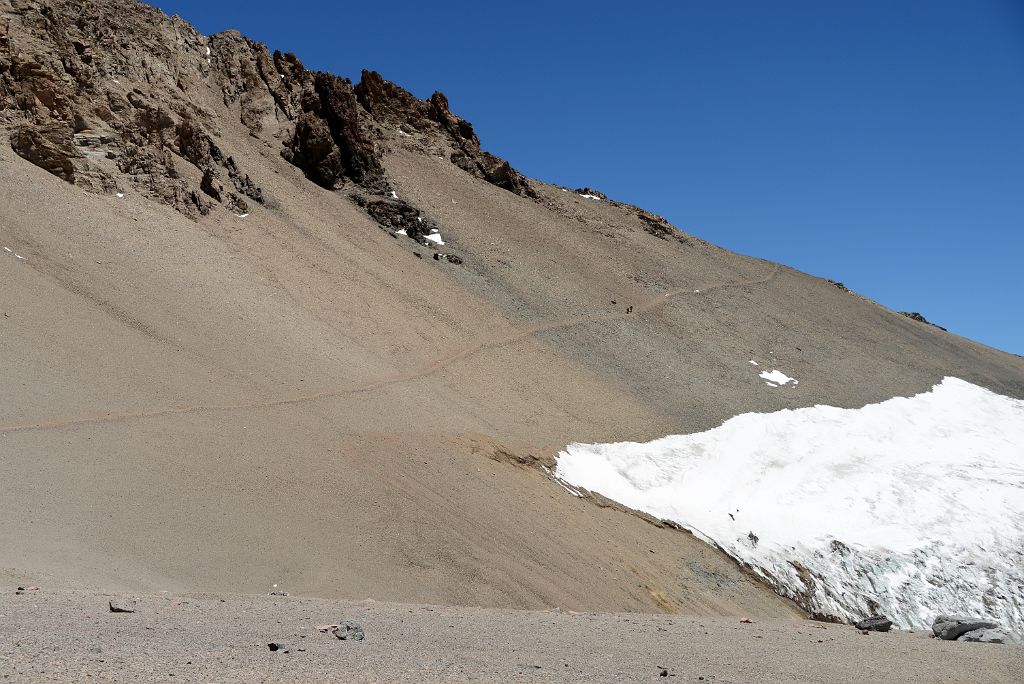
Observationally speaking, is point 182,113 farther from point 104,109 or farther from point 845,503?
point 845,503

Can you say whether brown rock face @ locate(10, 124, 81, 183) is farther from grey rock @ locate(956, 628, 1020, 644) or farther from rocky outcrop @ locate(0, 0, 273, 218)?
grey rock @ locate(956, 628, 1020, 644)

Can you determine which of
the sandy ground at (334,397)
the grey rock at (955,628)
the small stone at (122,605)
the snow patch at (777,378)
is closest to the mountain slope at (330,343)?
the sandy ground at (334,397)

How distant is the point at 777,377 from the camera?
114 feet

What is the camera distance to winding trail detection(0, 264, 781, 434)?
15.1 metres

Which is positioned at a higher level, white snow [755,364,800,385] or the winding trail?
white snow [755,364,800,385]

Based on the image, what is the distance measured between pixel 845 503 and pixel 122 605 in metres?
20.2

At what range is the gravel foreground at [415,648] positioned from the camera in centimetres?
633

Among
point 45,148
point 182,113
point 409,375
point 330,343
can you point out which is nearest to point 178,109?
point 182,113

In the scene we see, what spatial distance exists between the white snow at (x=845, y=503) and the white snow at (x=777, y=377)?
11.1 ft

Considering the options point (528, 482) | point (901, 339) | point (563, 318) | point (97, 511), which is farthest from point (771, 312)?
point (97, 511)

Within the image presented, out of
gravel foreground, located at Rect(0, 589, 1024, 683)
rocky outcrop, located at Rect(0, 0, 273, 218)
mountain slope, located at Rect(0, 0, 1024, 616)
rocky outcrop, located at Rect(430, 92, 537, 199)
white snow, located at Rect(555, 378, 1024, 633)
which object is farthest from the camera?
rocky outcrop, located at Rect(430, 92, 537, 199)

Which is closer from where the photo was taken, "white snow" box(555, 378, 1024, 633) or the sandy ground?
the sandy ground

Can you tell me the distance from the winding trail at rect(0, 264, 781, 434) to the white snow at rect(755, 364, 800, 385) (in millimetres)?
6430

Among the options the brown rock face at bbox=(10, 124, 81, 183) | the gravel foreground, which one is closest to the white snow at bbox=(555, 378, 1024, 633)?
the gravel foreground
